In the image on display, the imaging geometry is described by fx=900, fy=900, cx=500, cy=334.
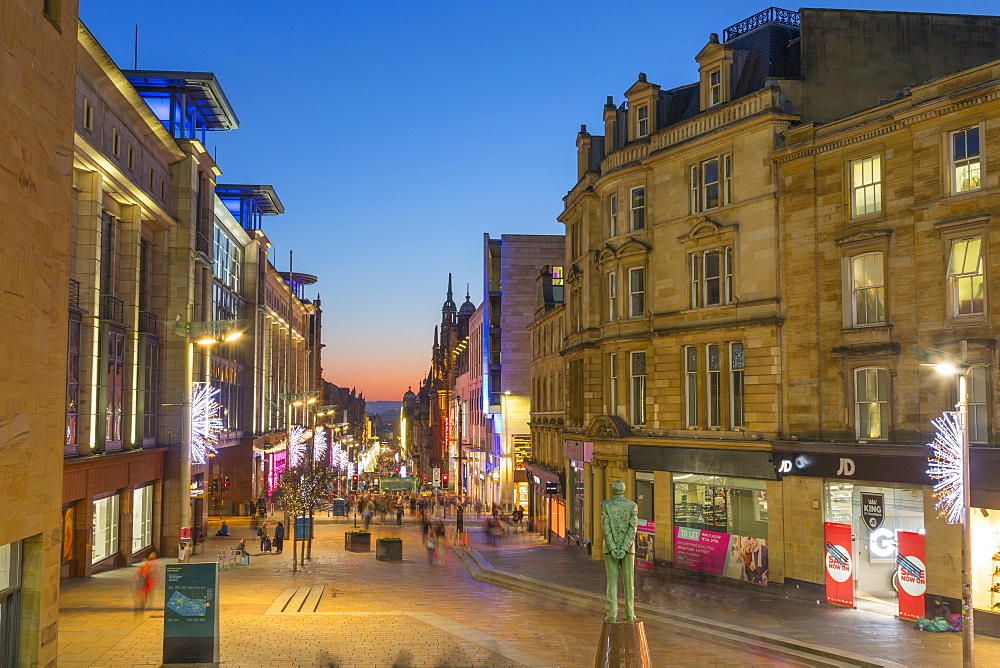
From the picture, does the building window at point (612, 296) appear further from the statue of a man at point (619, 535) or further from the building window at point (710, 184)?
the statue of a man at point (619, 535)

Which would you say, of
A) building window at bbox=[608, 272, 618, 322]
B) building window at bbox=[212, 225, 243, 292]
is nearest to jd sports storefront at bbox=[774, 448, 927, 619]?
building window at bbox=[608, 272, 618, 322]

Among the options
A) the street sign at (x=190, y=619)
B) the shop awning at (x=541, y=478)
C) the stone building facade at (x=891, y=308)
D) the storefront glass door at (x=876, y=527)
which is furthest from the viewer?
the shop awning at (x=541, y=478)

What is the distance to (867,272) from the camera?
25.6 m

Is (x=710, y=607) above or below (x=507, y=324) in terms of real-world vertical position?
below

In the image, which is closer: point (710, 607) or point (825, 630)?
point (825, 630)

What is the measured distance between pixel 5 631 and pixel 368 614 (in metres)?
13.4

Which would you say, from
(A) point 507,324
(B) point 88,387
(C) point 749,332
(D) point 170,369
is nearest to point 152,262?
(D) point 170,369

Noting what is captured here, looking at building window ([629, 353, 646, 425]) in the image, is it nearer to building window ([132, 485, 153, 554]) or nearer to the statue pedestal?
the statue pedestal

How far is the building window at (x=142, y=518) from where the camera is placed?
36875mm

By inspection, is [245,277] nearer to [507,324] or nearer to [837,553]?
[507,324]

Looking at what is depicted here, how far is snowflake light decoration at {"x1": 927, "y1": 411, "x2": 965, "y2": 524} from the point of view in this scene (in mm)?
19781

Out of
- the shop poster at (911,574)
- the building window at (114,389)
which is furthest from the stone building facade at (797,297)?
the building window at (114,389)

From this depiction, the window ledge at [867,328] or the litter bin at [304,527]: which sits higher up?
the window ledge at [867,328]

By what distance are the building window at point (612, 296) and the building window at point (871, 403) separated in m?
11.3
